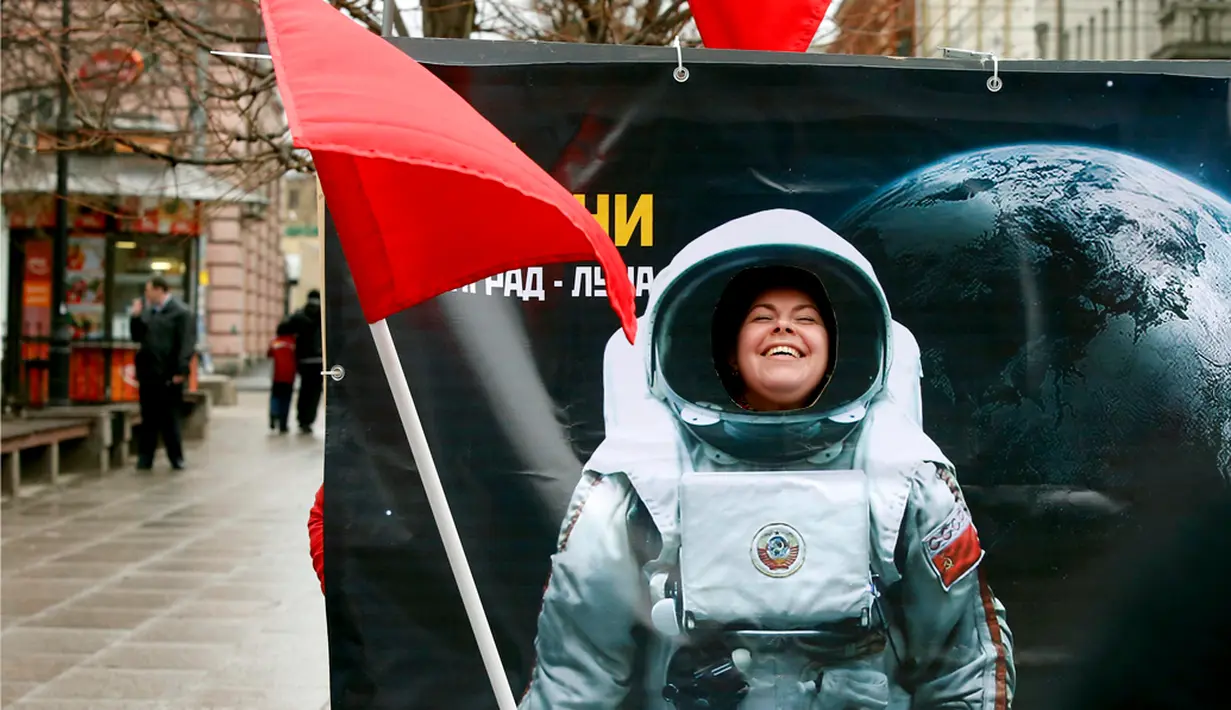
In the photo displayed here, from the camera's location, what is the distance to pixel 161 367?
13.2 m

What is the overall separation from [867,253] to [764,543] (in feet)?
2.43

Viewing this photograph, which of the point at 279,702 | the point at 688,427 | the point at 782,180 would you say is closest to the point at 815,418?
the point at 688,427

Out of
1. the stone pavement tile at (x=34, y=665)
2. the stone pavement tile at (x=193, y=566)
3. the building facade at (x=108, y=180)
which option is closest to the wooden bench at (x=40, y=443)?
the building facade at (x=108, y=180)

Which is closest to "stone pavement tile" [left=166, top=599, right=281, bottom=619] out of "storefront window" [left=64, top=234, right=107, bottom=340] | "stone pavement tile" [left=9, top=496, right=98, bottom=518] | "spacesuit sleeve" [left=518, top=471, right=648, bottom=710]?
"stone pavement tile" [left=9, top=496, right=98, bottom=518]

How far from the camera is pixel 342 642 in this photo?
3039mm

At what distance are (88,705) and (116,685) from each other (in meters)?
0.29

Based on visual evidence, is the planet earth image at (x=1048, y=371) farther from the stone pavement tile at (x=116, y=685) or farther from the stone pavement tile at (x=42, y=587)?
the stone pavement tile at (x=42, y=587)

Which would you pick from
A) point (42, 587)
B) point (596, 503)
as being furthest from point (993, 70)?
point (42, 587)

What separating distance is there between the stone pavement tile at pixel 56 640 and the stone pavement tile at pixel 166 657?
0.14 m

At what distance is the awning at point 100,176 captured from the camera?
16656 mm

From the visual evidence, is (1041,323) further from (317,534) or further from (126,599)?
(126,599)

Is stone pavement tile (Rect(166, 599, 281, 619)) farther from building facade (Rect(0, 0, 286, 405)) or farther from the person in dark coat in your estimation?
the person in dark coat

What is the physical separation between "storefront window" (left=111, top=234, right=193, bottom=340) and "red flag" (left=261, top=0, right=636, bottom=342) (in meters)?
18.8

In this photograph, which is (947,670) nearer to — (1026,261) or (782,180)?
(1026,261)
